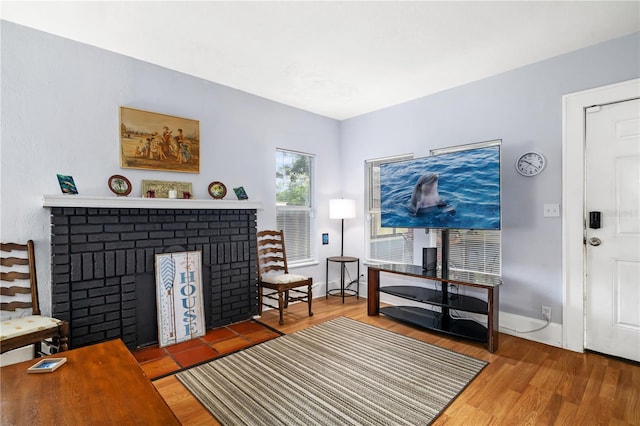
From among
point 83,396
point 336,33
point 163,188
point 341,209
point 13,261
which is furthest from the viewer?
point 341,209

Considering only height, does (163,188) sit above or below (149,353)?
above

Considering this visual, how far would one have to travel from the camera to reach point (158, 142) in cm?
295

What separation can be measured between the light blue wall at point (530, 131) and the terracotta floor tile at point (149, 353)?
3242 millimetres

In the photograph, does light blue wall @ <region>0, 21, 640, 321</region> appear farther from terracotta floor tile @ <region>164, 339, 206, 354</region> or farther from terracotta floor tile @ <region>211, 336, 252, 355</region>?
terracotta floor tile @ <region>211, 336, 252, 355</region>

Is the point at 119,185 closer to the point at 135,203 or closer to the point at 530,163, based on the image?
the point at 135,203

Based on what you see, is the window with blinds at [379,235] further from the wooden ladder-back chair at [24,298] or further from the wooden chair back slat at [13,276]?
the wooden chair back slat at [13,276]

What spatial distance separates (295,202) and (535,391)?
310 cm

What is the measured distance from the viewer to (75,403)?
1289 mm

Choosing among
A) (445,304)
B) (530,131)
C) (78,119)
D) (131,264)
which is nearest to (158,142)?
(78,119)

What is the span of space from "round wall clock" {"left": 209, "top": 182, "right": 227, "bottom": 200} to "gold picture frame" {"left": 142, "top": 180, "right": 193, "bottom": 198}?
21 centimetres

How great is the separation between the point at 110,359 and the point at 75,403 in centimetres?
42

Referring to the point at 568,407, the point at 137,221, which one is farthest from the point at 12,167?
the point at 568,407

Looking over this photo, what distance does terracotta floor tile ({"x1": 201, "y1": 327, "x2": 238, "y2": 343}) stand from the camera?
116 inches

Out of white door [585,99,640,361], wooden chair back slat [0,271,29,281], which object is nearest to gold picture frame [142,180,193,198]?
wooden chair back slat [0,271,29,281]
